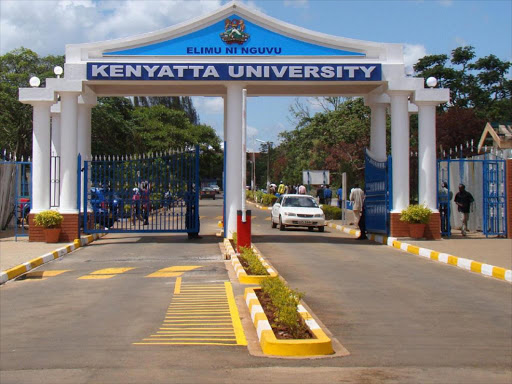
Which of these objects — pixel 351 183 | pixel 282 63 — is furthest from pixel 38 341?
pixel 351 183

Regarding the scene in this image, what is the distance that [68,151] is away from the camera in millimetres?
19297

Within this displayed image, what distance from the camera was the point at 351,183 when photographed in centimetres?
4166

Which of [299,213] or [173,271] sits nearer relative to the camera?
[173,271]

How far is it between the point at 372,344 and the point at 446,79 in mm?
58051

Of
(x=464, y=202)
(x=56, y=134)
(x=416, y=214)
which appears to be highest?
(x=56, y=134)

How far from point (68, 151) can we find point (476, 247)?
38.4 feet

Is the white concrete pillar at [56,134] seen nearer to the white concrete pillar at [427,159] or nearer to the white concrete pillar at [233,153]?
the white concrete pillar at [233,153]

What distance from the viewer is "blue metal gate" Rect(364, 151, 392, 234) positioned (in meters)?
20.3

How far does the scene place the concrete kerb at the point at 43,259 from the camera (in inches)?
515

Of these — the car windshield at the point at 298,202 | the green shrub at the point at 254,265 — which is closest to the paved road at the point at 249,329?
the green shrub at the point at 254,265

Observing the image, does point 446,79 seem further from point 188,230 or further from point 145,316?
point 145,316

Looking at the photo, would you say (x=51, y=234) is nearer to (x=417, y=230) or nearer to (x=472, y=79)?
(x=417, y=230)

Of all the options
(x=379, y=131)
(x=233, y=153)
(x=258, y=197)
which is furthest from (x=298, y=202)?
(x=258, y=197)

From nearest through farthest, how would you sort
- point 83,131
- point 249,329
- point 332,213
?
point 249,329
point 83,131
point 332,213
